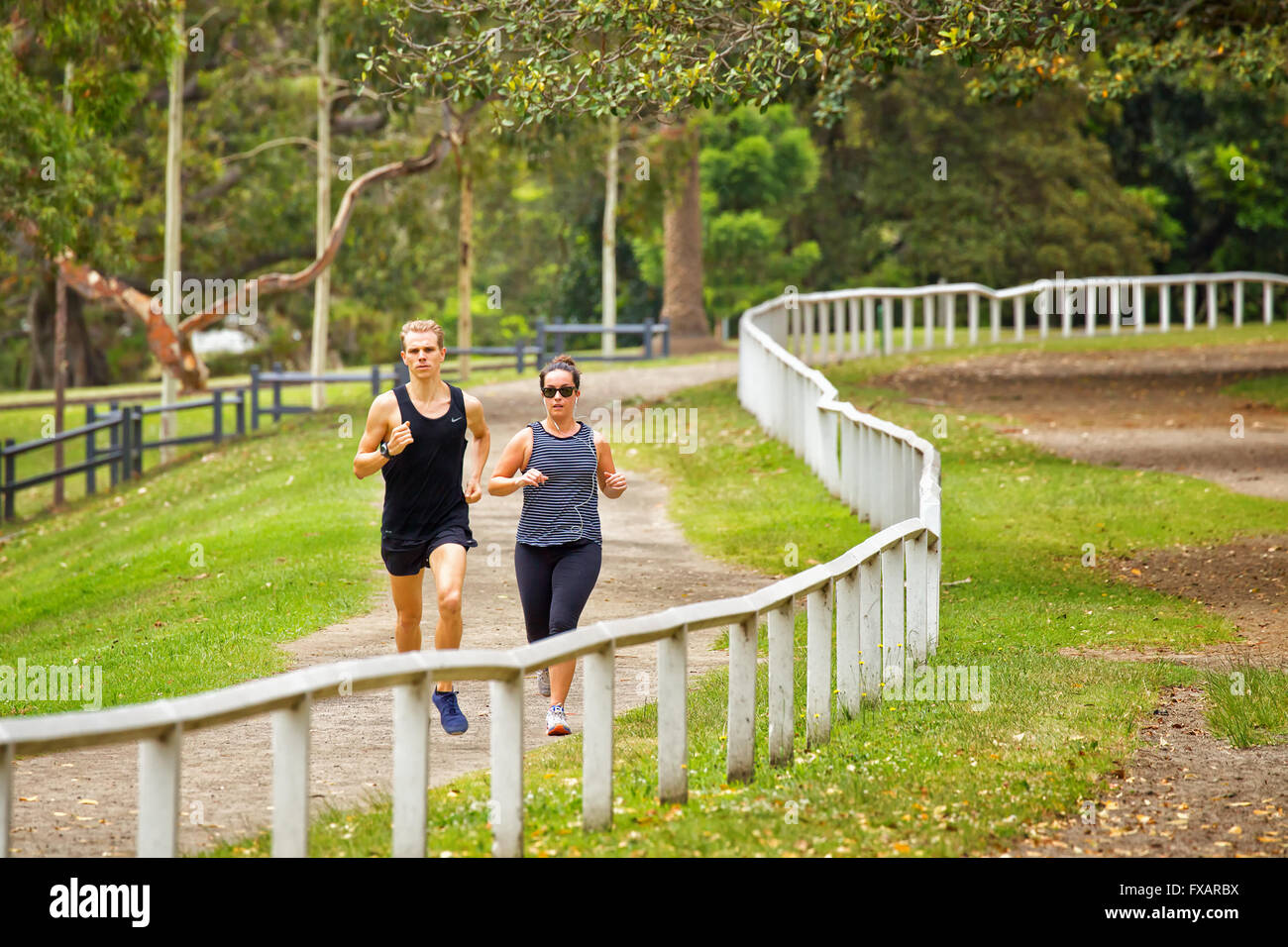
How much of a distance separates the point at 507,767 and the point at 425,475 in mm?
3121

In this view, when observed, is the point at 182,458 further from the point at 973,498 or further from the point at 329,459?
the point at 973,498

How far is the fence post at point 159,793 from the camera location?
471 centimetres

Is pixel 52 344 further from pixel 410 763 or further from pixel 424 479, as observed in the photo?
pixel 410 763

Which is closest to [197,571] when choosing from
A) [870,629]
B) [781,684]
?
[870,629]

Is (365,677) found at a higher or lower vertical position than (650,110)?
lower

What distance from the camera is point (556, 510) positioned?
8898mm

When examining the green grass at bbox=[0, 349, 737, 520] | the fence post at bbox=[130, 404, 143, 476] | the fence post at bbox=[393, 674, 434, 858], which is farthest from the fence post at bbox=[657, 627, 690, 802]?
the fence post at bbox=[130, 404, 143, 476]

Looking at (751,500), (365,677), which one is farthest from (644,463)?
(365,677)

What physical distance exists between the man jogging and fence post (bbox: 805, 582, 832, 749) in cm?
176

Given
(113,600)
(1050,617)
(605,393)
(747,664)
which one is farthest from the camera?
(605,393)

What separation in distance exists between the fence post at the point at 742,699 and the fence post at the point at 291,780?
2.24 meters

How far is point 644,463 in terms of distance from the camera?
22.3 metres

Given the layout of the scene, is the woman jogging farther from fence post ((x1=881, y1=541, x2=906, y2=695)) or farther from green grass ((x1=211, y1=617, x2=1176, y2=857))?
fence post ((x1=881, y1=541, x2=906, y2=695))

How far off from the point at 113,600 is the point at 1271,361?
68.3 feet
